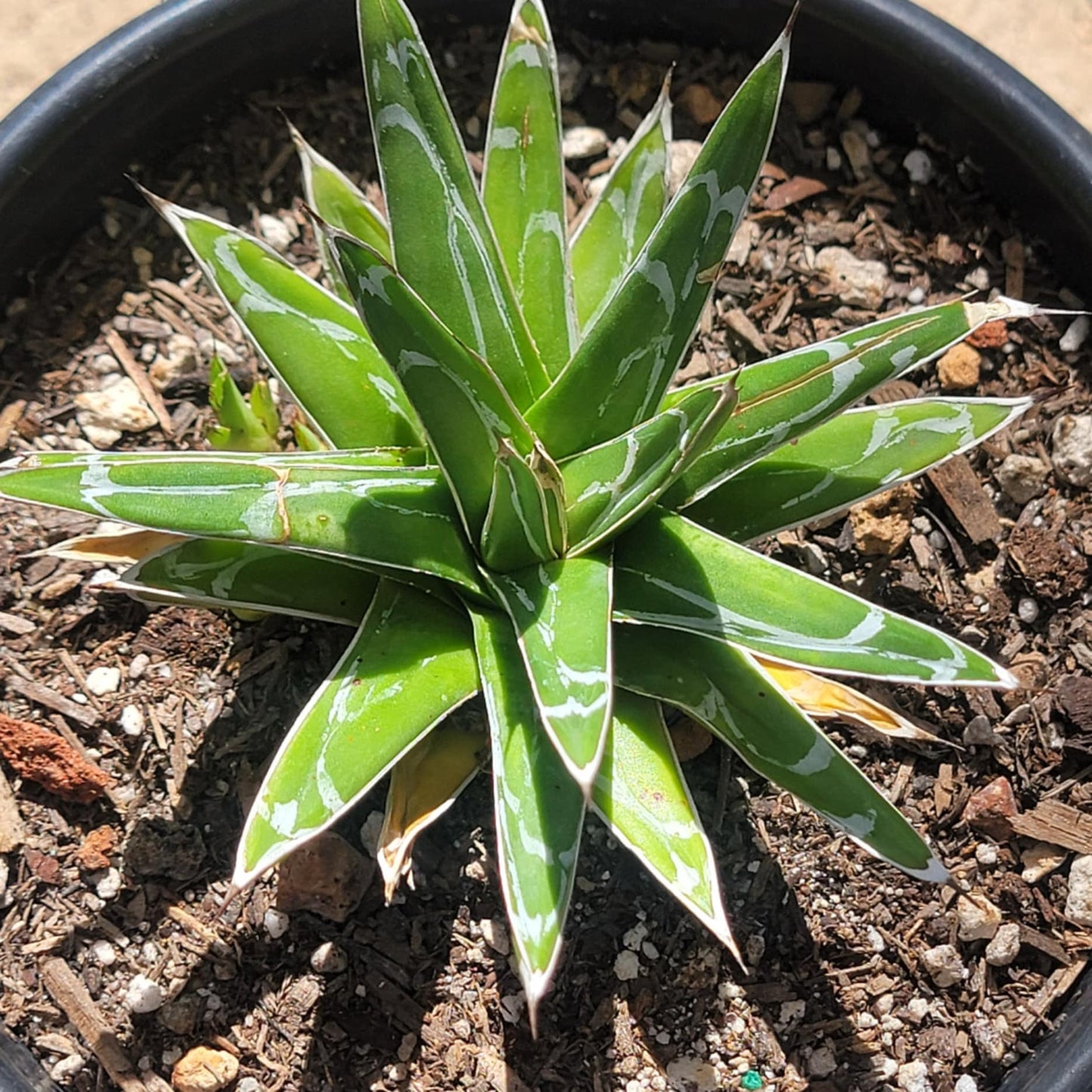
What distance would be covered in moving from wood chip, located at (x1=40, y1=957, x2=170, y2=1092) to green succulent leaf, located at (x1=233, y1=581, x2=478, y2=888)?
1.44ft

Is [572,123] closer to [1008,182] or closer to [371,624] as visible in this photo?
[1008,182]

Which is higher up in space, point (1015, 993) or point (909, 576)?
point (909, 576)

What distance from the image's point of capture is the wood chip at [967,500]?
4.53ft

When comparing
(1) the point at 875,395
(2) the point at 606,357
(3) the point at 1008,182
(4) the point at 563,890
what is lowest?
(4) the point at 563,890

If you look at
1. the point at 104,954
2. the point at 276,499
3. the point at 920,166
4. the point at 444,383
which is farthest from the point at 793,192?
the point at 104,954

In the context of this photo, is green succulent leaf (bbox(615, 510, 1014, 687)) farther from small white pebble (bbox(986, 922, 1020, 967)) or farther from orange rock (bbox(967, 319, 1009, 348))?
orange rock (bbox(967, 319, 1009, 348))

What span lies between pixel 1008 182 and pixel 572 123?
60 centimetres

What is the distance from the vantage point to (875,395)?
57.8 inches

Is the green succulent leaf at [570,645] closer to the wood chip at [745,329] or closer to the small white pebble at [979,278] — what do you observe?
the wood chip at [745,329]

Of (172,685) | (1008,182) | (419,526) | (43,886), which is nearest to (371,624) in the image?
(419,526)

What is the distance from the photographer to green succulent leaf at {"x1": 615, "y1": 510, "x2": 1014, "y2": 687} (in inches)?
35.4

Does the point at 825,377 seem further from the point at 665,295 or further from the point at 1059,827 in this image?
the point at 1059,827

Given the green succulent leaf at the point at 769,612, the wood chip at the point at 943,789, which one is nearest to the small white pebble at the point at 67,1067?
the green succulent leaf at the point at 769,612

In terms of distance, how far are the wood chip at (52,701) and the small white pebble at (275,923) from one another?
31 centimetres
